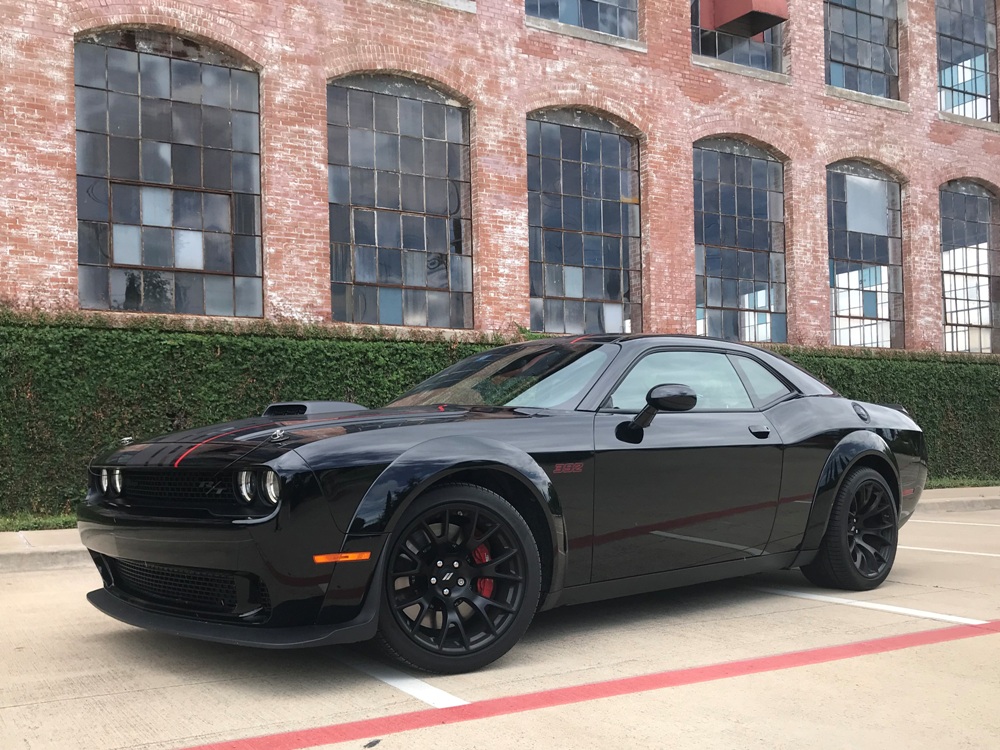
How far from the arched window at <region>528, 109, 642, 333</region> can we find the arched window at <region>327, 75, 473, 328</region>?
1306mm

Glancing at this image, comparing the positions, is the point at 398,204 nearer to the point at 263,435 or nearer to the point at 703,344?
the point at 703,344

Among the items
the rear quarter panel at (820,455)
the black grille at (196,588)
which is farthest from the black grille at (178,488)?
the rear quarter panel at (820,455)

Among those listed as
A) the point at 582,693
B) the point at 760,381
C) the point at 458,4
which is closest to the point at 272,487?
the point at 582,693

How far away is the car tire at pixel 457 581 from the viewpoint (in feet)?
13.1

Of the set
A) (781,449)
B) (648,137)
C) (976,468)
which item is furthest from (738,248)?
(781,449)

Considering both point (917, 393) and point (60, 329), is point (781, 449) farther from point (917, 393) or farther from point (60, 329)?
point (917, 393)

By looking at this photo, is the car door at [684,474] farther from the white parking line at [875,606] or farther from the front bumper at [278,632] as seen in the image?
the front bumper at [278,632]

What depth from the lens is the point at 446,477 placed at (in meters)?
4.15

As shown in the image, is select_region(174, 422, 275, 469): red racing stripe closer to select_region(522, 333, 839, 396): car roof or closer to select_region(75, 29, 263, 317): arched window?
select_region(522, 333, 839, 396): car roof

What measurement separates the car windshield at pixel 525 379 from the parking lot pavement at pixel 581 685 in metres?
1.18

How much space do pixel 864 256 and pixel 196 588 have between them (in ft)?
61.1

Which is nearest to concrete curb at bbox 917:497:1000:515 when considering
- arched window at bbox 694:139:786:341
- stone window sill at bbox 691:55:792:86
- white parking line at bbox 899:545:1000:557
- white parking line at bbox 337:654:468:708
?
white parking line at bbox 899:545:1000:557

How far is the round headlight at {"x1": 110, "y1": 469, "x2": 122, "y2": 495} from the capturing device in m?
4.42

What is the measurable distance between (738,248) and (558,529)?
14905 mm
